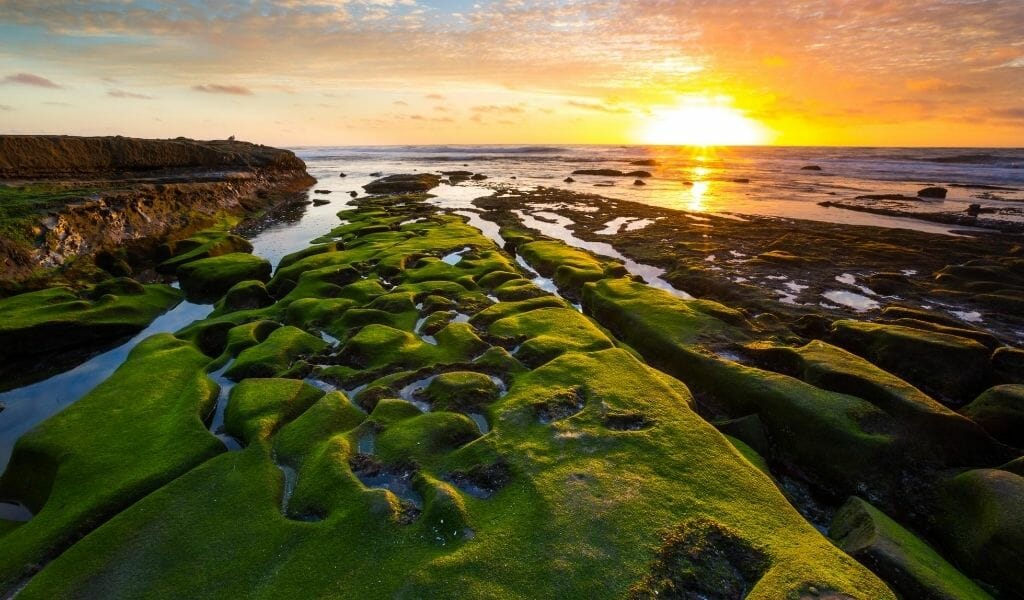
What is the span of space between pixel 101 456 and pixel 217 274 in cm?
1850

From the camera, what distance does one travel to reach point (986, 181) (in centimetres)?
8262

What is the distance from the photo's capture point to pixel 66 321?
63.9 ft

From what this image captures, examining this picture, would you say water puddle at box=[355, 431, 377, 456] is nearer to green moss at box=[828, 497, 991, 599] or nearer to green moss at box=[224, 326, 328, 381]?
green moss at box=[224, 326, 328, 381]

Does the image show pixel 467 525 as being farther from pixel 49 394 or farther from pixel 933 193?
pixel 933 193

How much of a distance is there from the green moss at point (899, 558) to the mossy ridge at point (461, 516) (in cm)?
65

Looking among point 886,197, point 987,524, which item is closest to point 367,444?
point 987,524

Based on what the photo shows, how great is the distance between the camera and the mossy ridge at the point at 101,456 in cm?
896

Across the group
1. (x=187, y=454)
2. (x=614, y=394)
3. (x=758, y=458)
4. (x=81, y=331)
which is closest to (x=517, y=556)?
(x=614, y=394)

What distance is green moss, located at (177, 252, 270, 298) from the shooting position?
2681 cm

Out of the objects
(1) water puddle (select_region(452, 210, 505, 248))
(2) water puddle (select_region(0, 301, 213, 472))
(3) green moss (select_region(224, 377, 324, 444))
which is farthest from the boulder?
(1) water puddle (select_region(452, 210, 505, 248))

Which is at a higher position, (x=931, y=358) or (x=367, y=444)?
(x=931, y=358)

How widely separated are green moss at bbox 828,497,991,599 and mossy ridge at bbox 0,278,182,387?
24.6m

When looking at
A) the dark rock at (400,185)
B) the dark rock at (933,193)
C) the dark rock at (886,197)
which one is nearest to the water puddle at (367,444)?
the dark rock at (400,185)

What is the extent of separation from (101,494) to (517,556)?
8585mm
